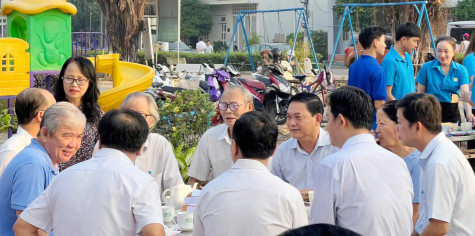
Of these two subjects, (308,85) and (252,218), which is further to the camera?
(308,85)

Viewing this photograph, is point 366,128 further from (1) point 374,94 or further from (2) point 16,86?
(2) point 16,86

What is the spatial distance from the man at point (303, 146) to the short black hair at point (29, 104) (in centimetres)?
144

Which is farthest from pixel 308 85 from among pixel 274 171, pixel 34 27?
pixel 274 171

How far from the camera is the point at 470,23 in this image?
80.9 ft

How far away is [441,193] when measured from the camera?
3.51 meters

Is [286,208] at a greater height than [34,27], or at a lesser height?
lesser

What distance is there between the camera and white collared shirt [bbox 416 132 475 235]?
11.5 feet

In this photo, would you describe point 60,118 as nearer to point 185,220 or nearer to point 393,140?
point 185,220

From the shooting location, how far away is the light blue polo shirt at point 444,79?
7535 mm

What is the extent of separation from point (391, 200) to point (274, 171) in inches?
59.8

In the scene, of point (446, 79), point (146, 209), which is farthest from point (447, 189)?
point (446, 79)

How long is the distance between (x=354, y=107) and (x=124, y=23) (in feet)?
54.5

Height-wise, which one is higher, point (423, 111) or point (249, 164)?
point (423, 111)

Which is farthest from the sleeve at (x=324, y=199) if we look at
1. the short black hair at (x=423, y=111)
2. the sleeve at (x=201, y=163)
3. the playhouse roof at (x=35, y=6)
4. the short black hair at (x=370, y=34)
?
the playhouse roof at (x=35, y=6)
